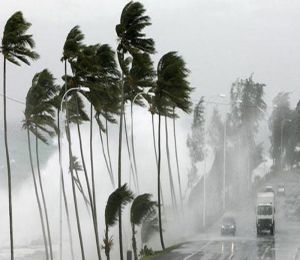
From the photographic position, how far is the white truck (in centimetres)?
6512

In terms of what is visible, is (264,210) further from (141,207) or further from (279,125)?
(279,125)

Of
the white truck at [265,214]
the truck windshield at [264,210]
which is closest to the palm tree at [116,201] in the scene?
the white truck at [265,214]

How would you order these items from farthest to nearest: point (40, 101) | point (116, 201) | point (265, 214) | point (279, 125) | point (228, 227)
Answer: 1. point (279, 125)
2. point (228, 227)
3. point (265, 214)
4. point (40, 101)
5. point (116, 201)

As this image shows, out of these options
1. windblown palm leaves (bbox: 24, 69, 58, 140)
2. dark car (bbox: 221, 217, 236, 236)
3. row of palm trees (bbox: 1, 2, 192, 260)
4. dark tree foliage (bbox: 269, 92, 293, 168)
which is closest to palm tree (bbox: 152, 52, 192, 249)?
row of palm trees (bbox: 1, 2, 192, 260)

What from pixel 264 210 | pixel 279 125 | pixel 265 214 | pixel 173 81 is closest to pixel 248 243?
pixel 265 214

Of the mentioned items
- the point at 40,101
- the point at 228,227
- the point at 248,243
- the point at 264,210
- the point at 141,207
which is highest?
the point at 40,101

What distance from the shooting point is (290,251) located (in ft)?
156

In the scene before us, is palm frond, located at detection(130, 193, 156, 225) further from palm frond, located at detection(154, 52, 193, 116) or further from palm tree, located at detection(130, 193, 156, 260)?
palm frond, located at detection(154, 52, 193, 116)

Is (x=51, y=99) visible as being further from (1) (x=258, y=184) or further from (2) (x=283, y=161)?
(2) (x=283, y=161)

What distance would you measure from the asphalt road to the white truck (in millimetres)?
863

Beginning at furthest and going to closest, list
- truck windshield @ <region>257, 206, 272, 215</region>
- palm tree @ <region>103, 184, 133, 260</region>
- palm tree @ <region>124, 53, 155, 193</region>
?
truck windshield @ <region>257, 206, 272, 215</region> → palm tree @ <region>124, 53, 155, 193</region> → palm tree @ <region>103, 184, 133, 260</region>

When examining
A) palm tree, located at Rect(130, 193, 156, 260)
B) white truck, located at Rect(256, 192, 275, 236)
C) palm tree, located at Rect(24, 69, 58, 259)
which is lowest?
white truck, located at Rect(256, 192, 275, 236)

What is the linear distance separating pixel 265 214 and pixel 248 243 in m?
11.7

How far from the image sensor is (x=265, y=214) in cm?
6688
